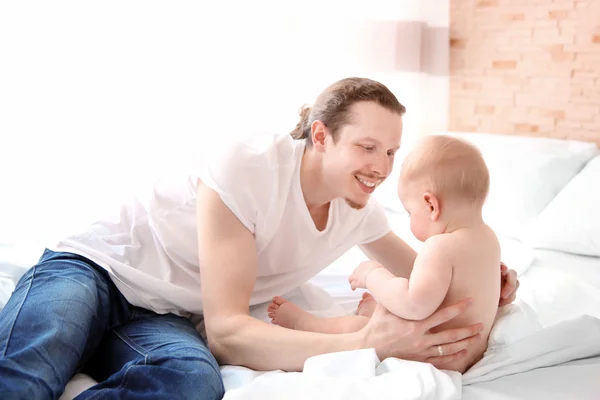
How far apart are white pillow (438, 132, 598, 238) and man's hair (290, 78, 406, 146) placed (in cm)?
95

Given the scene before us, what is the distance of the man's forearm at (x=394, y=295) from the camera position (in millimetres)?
1365

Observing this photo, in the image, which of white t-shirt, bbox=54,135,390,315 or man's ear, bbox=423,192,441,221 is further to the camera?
white t-shirt, bbox=54,135,390,315

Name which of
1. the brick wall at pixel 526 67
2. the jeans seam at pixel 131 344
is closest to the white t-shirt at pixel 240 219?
the jeans seam at pixel 131 344

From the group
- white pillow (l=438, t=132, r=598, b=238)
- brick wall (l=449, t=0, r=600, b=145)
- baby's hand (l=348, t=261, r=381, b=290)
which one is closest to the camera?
baby's hand (l=348, t=261, r=381, b=290)

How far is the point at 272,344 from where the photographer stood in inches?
57.1

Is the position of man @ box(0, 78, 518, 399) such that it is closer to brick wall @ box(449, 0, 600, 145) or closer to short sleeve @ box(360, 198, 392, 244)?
short sleeve @ box(360, 198, 392, 244)

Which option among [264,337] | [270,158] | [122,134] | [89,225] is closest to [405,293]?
[264,337]

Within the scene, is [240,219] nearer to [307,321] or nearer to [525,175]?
[307,321]

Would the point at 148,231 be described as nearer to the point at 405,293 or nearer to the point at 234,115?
the point at 405,293

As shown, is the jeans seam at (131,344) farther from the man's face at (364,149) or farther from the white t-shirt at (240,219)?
the man's face at (364,149)

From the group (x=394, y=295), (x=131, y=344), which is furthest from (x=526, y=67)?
(x=131, y=344)

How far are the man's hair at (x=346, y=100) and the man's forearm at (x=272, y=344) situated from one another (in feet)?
1.64

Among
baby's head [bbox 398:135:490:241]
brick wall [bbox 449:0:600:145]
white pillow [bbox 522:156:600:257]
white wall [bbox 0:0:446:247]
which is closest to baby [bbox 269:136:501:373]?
baby's head [bbox 398:135:490:241]

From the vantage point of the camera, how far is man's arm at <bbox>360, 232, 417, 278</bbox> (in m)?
1.90
